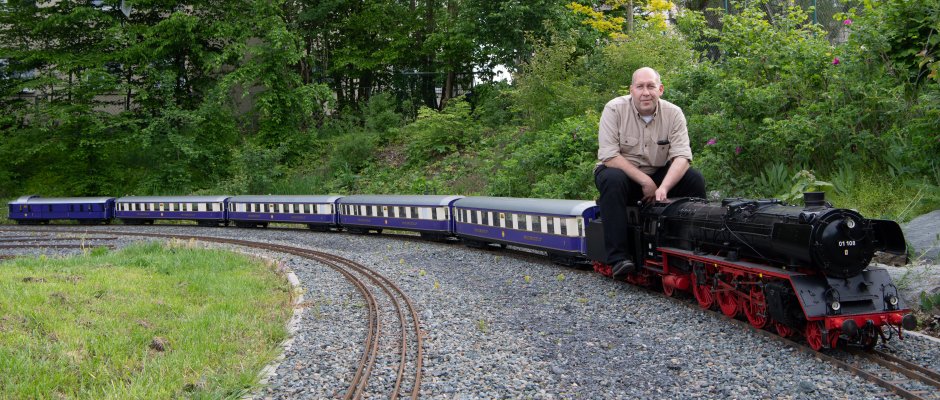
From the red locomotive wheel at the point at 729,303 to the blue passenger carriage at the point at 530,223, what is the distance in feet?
11.8

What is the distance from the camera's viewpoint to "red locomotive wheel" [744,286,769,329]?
7.85m

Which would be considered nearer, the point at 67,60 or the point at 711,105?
the point at 711,105

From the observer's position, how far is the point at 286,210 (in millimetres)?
27328

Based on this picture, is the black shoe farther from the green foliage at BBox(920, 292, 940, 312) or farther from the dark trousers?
the green foliage at BBox(920, 292, 940, 312)

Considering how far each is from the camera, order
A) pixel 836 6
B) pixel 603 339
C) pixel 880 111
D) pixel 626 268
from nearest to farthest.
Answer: pixel 603 339
pixel 626 268
pixel 880 111
pixel 836 6

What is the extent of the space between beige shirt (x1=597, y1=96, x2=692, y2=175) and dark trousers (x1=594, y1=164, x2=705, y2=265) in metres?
0.33

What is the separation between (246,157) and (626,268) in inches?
1072

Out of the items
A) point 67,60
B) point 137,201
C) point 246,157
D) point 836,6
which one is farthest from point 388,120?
point 836,6

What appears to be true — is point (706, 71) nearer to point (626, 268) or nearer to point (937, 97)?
point (937, 97)

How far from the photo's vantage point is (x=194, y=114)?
110 feet

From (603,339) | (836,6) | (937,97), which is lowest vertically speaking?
(603,339)

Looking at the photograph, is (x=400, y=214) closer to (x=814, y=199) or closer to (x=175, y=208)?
(x=175, y=208)

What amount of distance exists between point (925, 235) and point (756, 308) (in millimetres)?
3516

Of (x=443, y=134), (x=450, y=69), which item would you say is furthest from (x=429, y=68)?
(x=443, y=134)
